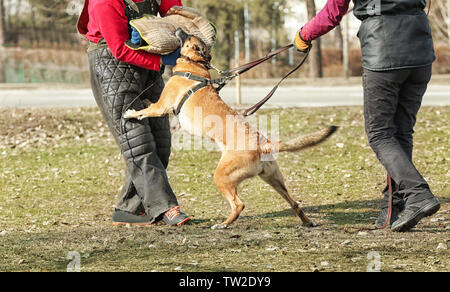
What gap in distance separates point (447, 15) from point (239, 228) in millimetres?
26725

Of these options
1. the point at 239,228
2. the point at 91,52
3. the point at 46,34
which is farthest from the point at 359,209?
the point at 46,34

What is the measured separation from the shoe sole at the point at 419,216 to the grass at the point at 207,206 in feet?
0.24

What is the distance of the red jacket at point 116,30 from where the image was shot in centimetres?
552

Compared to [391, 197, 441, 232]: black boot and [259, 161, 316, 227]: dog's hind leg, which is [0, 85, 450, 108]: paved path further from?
[391, 197, 441, 232]: black boot

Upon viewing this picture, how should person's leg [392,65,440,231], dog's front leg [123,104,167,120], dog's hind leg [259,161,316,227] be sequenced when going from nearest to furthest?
person's leg [392,65,440,231], dog's hind leg [259,161,316,227], dog's front leg [123,104,167,120]

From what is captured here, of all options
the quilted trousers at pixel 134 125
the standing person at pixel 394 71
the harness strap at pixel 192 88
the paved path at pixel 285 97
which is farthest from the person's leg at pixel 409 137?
the paved path at pixel 285 97

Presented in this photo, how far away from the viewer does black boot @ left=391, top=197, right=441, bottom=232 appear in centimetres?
509

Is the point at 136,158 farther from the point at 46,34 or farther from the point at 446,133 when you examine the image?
the point at 46,34

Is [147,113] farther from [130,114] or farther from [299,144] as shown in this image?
[299,144]

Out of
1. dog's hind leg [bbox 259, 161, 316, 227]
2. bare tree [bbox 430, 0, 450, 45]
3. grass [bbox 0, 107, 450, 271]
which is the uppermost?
bare tree [bbox 430, 0, 450, 45]

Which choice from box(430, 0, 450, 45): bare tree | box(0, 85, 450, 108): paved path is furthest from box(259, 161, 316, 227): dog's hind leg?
box(430, 0, 450, 45): bare tree

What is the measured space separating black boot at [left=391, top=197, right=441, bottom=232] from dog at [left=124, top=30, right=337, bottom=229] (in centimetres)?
78

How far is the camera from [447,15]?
29859 millimetres

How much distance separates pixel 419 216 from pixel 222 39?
2367 centimetres
